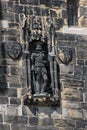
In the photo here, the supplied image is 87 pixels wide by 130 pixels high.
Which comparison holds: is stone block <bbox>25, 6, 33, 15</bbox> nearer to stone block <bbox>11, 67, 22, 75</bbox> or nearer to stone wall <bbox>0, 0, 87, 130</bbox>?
stone wall <bbox>0, 0, 87, 130</bbox>

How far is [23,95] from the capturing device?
18641 mm

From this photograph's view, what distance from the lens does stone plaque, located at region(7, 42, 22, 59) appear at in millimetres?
18828

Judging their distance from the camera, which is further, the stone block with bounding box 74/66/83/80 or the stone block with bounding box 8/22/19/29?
the stone block with bounding box 74/66/83/80

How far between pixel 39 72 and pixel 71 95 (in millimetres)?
917

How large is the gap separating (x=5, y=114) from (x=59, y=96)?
131 cm

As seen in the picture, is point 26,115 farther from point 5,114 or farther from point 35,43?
point 35,43

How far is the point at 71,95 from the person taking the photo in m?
19.0

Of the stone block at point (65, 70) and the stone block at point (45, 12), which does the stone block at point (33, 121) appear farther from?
the stone block at point (45, 12)

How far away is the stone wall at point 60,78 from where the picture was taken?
18594 mm

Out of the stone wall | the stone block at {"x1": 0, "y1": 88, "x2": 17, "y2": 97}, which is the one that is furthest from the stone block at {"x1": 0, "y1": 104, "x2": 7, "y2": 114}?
the stone block at {"x1": 0, "y1": 88, "x2": 17, "y2": 97}

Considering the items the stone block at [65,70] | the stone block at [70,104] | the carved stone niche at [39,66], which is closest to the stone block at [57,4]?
the carved stone niche at [39,66]

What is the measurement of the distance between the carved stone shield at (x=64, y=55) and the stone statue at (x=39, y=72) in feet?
1.34

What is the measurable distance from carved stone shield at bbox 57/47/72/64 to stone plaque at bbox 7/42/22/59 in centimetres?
95

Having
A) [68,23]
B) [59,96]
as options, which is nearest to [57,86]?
[59,96]
